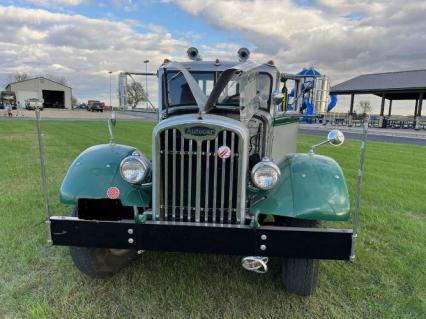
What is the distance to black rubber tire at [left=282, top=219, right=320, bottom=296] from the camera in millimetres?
3174

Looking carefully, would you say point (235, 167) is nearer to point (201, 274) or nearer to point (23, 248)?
point (201, 274)

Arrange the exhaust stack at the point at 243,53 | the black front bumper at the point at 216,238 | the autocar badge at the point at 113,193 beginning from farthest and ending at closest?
1. the exhaust stack at the point at 243,53
2. the autocar badge at the point at 113,193
3. the black front bumper at the point at 216,238

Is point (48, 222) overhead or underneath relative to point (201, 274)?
overhead

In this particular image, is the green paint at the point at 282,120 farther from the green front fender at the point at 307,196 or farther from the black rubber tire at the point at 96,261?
the black rubber tire at the point at 96,261

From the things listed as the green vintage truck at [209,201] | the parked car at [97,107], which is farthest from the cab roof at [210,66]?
the parked car at [97,107]

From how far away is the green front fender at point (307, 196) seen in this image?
293cm

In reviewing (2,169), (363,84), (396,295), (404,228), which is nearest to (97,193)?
(396,295)

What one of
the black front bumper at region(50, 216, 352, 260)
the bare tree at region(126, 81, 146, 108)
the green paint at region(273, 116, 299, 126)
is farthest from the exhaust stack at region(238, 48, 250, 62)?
the black front bumper at region(50, 216, 352, 260)

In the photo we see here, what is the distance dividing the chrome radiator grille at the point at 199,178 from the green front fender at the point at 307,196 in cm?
27

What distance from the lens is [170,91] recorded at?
4.24 metres

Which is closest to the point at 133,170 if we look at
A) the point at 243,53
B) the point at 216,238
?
the point at 216,238

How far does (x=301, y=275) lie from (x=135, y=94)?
2.69 meters

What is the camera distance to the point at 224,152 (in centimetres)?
283

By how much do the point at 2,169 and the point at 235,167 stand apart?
7.54 m
